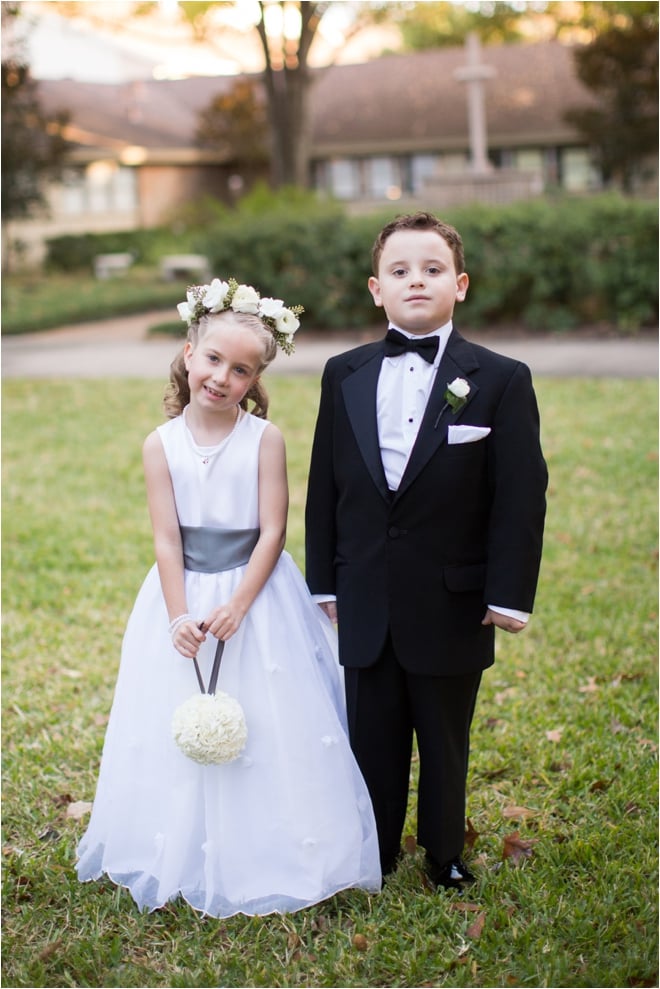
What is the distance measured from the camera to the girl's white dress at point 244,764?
292cm

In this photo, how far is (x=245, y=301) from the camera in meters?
2.80

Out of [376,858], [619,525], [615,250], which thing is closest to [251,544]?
[376,858]

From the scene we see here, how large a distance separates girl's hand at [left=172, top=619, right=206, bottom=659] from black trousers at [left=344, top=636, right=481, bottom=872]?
46 centimetres

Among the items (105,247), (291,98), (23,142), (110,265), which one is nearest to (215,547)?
(291,98)

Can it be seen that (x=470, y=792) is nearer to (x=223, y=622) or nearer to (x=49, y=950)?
(x=223, y=622)

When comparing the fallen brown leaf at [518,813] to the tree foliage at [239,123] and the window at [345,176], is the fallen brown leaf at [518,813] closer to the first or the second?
the tree foliage at [239,123]

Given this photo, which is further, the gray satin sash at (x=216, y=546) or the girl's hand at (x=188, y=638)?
the gray satin sash at (x=216, y=546)

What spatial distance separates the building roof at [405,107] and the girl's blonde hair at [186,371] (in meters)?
25.5

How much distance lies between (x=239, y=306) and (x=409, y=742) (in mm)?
1365

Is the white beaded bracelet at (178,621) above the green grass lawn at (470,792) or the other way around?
above

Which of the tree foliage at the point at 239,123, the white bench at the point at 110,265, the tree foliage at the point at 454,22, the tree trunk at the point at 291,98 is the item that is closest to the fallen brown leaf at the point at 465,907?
the tree trunk at the point at 291,98

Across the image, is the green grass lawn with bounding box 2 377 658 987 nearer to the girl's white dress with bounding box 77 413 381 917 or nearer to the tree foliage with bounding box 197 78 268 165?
the girl's white dress with bounding box 77 413 381 917

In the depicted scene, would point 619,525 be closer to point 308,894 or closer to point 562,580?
point 562,580

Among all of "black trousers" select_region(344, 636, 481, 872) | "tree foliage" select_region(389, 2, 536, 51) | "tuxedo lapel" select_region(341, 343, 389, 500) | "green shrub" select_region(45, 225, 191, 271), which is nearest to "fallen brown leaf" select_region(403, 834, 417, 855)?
"black trousers" select_region(344, 636, 481, 872)
